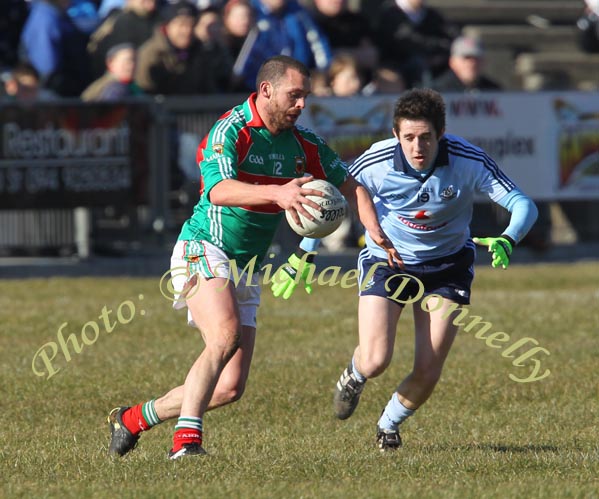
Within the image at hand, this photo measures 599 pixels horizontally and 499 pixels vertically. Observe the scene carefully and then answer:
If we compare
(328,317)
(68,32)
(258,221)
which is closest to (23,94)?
(68,32)

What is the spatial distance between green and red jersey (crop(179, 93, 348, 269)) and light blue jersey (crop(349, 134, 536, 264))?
0.63 m

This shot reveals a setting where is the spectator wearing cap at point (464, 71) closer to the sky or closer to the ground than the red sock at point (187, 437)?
closer to the ground

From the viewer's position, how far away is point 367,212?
7.52 m

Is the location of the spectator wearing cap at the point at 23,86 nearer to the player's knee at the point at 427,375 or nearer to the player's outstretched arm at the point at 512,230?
the player's knee at the point at 427,375

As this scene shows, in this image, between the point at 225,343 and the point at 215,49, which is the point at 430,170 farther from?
the point at 215,49

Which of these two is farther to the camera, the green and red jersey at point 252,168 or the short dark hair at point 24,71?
the short dark hair at point 24,71

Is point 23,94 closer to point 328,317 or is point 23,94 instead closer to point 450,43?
point 328,317

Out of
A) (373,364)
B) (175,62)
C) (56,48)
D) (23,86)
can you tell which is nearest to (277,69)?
(373,364)

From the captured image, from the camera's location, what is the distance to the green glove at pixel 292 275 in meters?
8.07

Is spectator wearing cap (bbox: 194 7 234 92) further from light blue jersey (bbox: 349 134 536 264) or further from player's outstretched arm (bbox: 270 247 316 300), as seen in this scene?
player's outstretched arm (bbox: 270 247 316 300)

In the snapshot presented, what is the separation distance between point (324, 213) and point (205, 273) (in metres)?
0.80

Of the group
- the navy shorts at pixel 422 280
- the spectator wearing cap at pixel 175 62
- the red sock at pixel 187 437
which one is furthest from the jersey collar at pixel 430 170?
the spectator wearing cap at pixel 175 62

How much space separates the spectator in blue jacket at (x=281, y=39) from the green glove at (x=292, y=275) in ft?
34.9

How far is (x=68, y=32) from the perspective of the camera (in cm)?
1817
